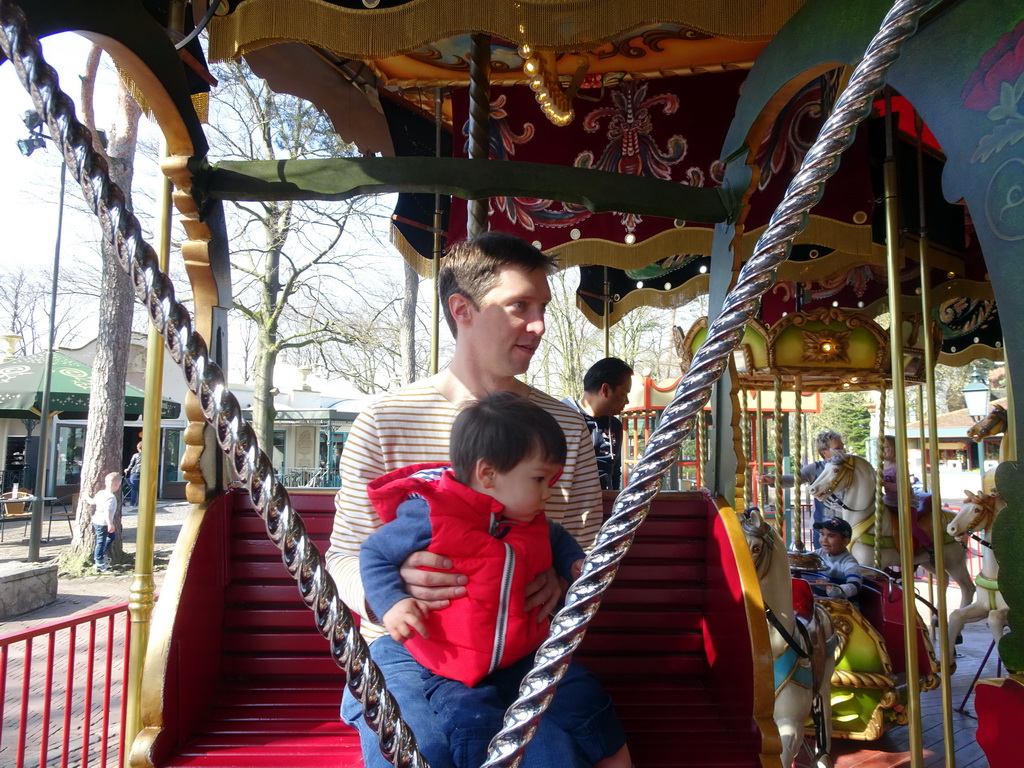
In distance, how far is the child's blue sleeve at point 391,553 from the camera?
1.26 meters

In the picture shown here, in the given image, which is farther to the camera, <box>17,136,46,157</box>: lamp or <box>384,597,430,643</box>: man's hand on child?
<box>17,136,46,157</box>: lamp

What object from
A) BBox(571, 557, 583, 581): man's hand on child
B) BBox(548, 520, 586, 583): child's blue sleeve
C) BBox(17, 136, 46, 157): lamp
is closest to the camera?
BBox(571, 557, 583, 581): man's hand on child

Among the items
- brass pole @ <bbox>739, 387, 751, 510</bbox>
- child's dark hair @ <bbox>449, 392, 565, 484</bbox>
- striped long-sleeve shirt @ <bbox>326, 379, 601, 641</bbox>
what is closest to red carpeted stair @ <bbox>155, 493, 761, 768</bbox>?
brass pole @ <bbox>739, 387, 751, 510</bbox>

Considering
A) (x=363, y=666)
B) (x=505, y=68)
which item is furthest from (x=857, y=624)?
(x=363, y=666)

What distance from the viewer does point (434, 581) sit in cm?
125

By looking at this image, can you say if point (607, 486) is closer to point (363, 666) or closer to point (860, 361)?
point (860, 361)

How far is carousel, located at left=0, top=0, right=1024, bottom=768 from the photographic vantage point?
511 millimetres

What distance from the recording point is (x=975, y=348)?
316 inches

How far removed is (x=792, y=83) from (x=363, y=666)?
83.9 inches

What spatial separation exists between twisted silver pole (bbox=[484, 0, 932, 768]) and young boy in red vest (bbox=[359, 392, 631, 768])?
29.7 inches

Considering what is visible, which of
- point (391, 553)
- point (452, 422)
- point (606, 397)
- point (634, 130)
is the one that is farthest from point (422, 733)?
point (634, 130)

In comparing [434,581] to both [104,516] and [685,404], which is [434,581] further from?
[104,516]

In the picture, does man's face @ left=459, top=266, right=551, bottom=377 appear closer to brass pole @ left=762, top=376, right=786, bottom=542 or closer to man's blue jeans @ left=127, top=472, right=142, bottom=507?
brass pole @ left=762, top=376, right=786, bottom=542

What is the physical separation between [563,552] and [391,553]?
0.36 m
